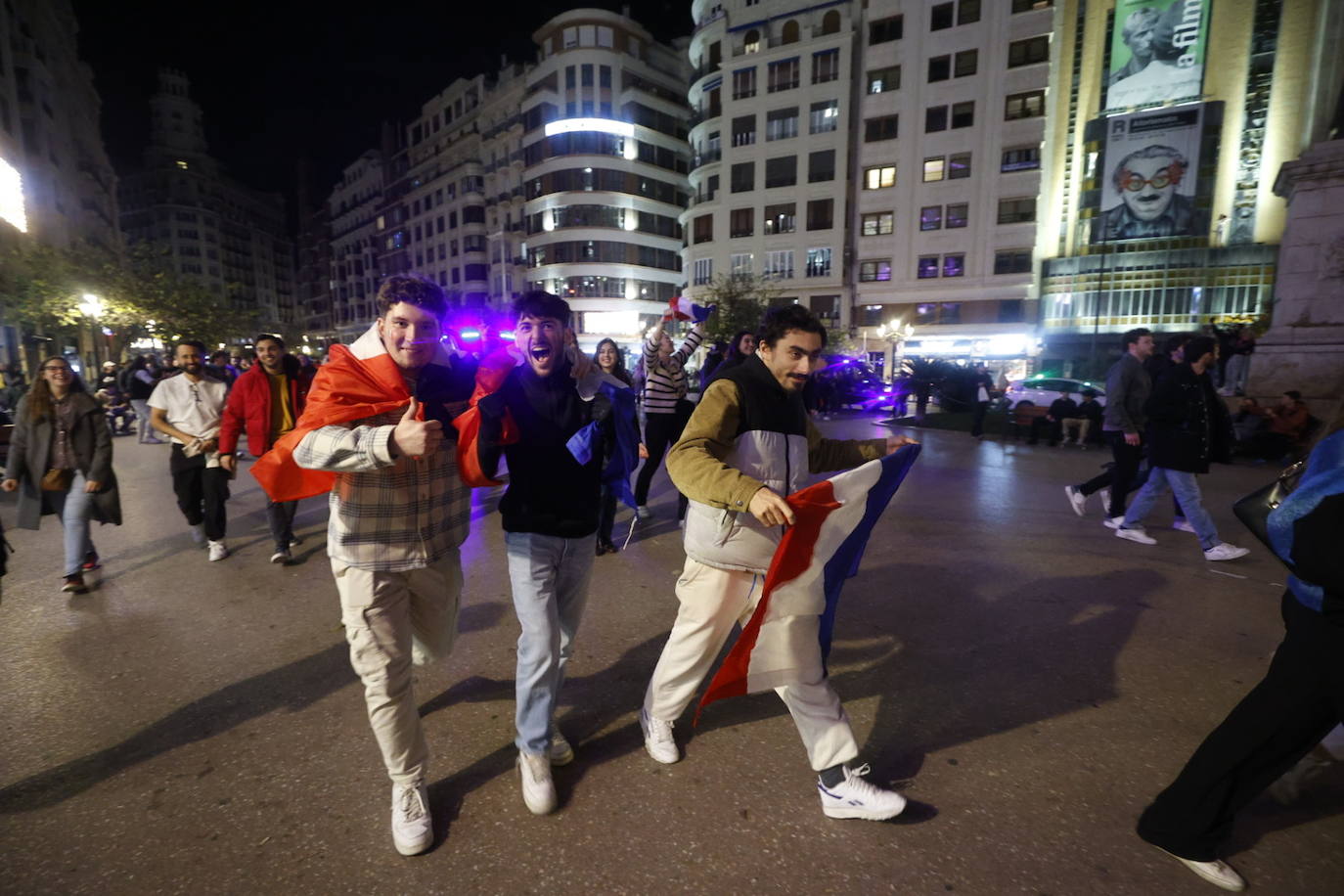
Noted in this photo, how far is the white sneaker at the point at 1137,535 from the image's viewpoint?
6.28 metres

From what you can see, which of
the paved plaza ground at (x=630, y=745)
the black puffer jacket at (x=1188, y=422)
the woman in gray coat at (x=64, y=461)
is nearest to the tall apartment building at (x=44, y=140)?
the woman in gray coat at (x=64, y=461)

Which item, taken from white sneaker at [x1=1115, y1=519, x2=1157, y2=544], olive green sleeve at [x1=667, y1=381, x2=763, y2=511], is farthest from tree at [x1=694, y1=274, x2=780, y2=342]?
olive green sleeve at [x1=667, y1=381, x2=763, y2=511]

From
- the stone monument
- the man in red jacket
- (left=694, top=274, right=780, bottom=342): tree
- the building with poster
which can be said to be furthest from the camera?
(left=694, top=274, right=780, bottom=342): tree

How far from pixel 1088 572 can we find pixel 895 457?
3.69 metres

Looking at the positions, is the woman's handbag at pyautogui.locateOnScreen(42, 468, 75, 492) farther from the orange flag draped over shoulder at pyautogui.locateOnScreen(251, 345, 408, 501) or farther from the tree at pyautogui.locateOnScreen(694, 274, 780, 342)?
the tree at pyautogui.locateOnScreen(694, 274, 780, 342)

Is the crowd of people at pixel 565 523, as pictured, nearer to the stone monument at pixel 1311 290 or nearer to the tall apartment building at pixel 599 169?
the stone monument at pixel 1311 290

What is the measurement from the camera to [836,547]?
264 cm

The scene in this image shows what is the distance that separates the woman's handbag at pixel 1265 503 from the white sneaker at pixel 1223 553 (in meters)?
4.26

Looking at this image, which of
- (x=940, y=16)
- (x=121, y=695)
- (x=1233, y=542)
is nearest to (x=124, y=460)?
(x=121, y=695)

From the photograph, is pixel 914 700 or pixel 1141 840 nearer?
pixel 1141 840

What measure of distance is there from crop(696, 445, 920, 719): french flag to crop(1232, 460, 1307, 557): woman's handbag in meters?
1.23

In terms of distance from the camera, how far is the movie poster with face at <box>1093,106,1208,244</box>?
3756 centimetres

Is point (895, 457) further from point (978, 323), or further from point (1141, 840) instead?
point (978, 323)

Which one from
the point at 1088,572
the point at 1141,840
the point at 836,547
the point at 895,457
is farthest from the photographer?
the point at 1088,572
